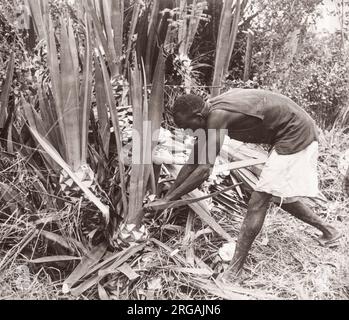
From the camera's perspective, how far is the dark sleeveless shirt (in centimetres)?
226

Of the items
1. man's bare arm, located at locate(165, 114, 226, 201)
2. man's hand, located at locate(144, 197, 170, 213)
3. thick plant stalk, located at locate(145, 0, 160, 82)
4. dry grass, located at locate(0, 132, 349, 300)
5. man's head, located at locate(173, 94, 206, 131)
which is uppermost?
thick plant stalk, located at locate(145, 0, 160, 82)

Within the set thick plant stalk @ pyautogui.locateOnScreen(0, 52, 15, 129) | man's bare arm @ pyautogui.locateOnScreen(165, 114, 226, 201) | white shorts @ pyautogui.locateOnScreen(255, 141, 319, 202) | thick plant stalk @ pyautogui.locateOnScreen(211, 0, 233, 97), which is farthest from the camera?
thick plant stalk @ pyautogui.locateOnScreen(211, 0, 233, 97)

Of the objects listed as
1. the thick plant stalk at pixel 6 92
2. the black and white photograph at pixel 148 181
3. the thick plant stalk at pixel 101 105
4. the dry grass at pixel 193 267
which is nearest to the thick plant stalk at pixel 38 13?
the black and white photograph at pixel 148 181

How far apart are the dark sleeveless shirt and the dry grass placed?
19.8 inches

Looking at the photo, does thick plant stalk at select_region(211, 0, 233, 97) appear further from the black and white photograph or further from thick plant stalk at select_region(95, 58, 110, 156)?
thick plant stalk at select_region(95, 58, 110, 156)

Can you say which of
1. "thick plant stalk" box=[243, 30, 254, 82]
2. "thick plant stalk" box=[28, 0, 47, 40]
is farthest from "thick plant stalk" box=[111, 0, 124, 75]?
"thick plant stalk" box=[243, 30, 254, 82]

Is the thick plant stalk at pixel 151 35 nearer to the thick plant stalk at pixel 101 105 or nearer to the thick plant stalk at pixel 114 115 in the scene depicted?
the thick plant stalk at pixel 101 105

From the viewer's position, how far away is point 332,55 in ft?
11.8

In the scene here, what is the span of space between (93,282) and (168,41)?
1.55 metres

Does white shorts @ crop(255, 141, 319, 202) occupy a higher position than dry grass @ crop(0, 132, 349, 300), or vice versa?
white shorts @ crop(255, 141, 319, 202)

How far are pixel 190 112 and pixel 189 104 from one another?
37 mm

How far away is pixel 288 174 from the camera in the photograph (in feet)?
7.87

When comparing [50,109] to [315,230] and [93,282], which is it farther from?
[315,230]

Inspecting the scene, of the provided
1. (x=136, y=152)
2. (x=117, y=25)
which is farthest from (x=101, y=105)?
(x=117, y=25)
